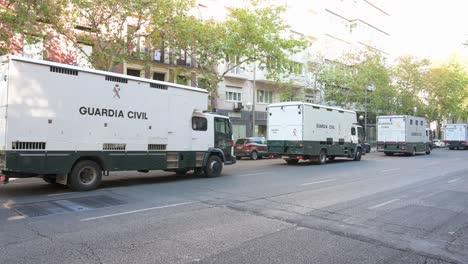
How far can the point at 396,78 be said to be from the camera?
144 ft

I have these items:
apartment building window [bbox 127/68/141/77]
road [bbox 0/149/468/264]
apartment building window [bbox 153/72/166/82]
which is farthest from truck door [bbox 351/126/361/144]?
apartment building window [bbox 127/68/141/77]

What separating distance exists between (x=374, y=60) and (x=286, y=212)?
1382 inches

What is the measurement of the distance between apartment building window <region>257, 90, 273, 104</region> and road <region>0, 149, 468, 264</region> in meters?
26.1

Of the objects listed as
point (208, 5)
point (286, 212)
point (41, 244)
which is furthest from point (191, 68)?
point (41, 244)

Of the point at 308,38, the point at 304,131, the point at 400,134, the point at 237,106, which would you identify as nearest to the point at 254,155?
the point at 304,131

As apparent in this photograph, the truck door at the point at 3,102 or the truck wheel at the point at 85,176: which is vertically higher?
the truck door at the point at 3,102

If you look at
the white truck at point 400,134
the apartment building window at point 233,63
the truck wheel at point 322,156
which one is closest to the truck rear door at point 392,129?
the white truck at point 400,134

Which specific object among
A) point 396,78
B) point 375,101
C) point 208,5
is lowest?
point 375,101

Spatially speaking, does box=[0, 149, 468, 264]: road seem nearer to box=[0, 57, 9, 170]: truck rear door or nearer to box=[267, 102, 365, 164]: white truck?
box=[0, 57, 9, 170]: truck rear door

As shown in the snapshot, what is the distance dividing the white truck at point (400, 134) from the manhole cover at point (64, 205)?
1086 inches

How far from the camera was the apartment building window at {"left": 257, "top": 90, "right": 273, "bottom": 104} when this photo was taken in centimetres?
3753

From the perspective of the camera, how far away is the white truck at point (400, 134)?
3116 cm

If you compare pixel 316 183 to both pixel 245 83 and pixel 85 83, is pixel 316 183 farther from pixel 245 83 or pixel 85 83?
pixel 245 83

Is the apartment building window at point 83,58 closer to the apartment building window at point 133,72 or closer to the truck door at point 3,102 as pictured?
the apartment building window at point 133,72
